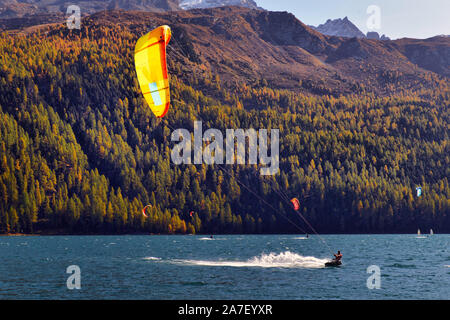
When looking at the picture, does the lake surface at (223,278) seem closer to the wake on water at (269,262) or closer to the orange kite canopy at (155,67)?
the wake on water at (269,262)

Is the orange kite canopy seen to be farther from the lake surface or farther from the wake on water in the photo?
the wake on water

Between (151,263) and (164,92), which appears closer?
(164,92)

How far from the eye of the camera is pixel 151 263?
342 feet

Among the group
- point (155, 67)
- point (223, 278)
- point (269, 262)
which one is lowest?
point (269, 262)

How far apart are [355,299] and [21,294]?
36.6 m

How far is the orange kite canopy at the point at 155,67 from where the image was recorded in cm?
5406

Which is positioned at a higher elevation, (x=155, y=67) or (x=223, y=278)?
(x=155, y=67)

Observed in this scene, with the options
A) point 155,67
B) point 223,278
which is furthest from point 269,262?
point 155,67

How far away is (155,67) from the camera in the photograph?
2175 inches

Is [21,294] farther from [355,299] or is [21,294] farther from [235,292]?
[355,299]

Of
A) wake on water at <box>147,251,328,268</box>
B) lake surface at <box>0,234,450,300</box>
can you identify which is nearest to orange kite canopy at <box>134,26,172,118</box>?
lake surface at <box>0,234,450,300</box>

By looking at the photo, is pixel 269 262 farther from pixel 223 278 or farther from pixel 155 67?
pixel 155 67

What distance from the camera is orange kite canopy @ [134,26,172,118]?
54062 mm
